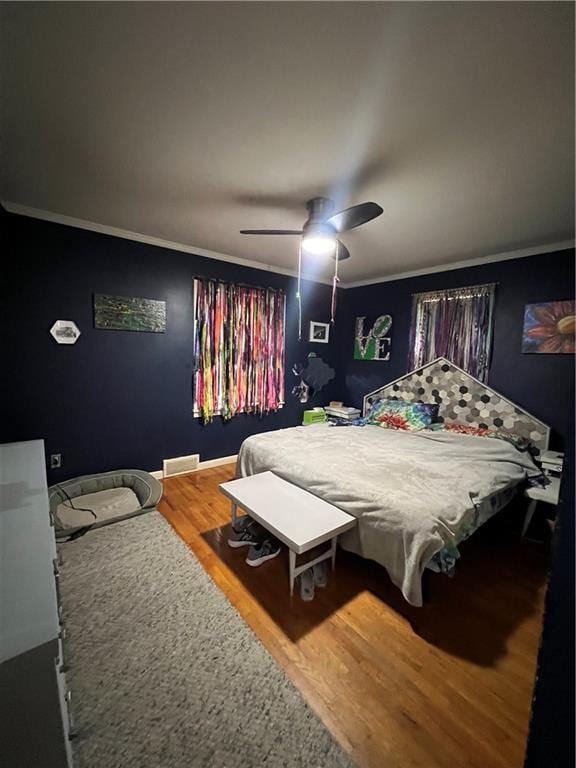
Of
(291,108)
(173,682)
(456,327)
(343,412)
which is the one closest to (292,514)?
(173,682)

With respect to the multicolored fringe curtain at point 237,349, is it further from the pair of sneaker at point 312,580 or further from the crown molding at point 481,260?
the pair of sneaker at point 312,580

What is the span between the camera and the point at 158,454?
3.27 meters

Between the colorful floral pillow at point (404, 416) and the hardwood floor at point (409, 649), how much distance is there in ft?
4.39

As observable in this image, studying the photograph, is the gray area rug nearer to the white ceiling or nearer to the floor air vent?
the floor air vent

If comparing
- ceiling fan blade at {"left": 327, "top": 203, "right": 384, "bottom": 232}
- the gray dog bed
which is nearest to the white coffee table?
the gray dog bed

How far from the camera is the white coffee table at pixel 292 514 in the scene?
1.65 m

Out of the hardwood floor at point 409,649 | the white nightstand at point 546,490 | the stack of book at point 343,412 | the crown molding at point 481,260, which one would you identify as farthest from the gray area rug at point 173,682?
the crown molding at point 481,260

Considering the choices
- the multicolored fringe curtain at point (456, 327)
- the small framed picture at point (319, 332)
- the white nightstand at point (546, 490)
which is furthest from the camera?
the small framed picture at point (319, 332)

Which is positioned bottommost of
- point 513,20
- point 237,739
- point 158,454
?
point 237,739

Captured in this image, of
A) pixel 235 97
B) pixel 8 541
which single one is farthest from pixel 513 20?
pixel 8 541

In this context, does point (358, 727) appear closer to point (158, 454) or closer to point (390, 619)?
point (390, 619)

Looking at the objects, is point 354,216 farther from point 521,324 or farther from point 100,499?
point 100,499

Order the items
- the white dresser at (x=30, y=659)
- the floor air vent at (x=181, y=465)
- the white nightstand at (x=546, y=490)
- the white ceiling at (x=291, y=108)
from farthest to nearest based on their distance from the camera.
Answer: the floor air vent at (x=181, y=465), the white nightstand at (x=546, y=490), the white ceiling at (x=291, y=108), the white dresser at (x=30, y=659)

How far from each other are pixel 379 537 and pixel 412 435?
1.71 m
